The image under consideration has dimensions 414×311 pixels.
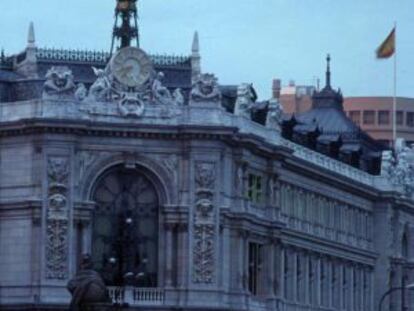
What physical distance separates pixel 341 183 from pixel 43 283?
1301 inches

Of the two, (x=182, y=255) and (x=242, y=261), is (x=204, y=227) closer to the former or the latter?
(x=182, y=255)

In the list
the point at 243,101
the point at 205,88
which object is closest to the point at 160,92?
the point at 205,88

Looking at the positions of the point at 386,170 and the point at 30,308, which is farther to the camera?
the point at 386,170

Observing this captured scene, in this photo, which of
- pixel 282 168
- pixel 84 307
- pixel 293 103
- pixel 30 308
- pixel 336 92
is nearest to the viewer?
pixel 84 307

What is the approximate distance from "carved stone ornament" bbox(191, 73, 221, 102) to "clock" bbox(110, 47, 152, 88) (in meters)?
2.44

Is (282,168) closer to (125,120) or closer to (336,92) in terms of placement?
(125,120)

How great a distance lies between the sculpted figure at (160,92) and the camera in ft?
398

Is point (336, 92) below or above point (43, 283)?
above

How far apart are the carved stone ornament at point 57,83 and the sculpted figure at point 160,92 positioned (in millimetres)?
4281

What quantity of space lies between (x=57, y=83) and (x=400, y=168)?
42.8m

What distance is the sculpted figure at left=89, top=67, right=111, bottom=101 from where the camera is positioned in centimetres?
12088

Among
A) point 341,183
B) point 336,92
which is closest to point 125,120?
point 341,183

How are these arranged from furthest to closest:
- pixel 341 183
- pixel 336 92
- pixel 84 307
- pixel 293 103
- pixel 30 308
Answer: pixel 293 103 → pixel 336 92 → pixel 341 183 → pixel 30 308 → pixel 84 307

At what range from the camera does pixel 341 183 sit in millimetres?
147000
